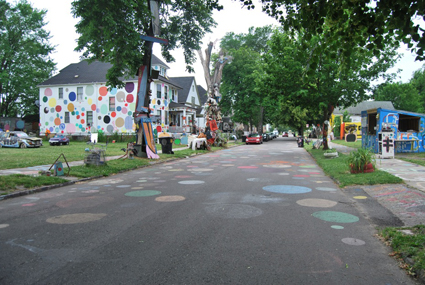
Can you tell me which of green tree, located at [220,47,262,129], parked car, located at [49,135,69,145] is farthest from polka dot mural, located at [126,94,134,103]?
green tree, located at [220,47,262,129]

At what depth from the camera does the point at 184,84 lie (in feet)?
159

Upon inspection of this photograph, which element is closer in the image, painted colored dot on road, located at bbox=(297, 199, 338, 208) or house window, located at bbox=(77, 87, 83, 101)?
painted colored dot on road, located at bbox=(297, 199, 338, 208)

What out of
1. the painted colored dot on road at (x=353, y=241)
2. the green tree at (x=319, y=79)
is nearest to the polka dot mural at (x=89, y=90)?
the green tree at (x=319, y=79)

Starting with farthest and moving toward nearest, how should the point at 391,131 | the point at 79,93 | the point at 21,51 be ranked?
the point at 21,51 < the point at 79,93 < the point at 391,131

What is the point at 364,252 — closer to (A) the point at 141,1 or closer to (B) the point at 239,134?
(A) the point at 141,1

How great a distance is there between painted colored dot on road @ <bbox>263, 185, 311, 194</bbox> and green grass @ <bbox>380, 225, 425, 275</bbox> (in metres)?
3.27

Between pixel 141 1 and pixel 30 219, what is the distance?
1203 centimetres

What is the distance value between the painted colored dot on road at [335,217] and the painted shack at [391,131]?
12269 mm

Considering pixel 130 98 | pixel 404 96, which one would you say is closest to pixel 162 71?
pixel 130 98

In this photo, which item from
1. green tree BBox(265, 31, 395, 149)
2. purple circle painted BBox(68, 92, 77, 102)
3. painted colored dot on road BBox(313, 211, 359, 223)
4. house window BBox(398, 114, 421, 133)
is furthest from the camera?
purple circle painted BBox(68, 92, 77, 102)

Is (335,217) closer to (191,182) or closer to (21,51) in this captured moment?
(191,182)

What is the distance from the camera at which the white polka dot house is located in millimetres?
36500

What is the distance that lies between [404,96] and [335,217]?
3037 inches

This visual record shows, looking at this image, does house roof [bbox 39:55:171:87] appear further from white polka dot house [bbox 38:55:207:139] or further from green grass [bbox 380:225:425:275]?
green grass [bbox 380:225:425:275]
